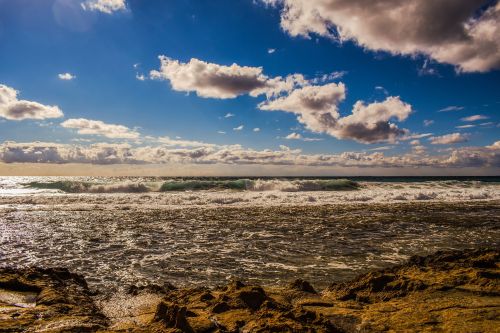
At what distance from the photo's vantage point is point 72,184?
47781mm

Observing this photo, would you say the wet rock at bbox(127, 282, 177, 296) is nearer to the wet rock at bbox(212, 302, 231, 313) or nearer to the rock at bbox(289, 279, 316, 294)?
the wet rock at bbox(212, 302, 231, 313)

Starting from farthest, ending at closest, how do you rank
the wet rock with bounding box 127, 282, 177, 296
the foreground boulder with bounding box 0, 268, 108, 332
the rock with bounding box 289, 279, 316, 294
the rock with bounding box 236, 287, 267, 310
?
the wet rock with bounding box 127, 282, 177, 296
the rock with bounding box 289, 279, 316, 294
the rock with bounding box 236, 287, 267, 310
the foreground boulder with bounding box 0, 268, 108, 332

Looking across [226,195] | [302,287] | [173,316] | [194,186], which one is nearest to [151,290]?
[173,316]

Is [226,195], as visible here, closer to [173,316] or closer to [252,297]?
[252,297]

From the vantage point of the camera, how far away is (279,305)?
449 centimetres

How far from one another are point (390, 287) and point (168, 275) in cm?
507

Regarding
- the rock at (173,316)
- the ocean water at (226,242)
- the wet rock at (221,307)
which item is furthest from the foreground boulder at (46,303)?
the wet rock at (221,307)

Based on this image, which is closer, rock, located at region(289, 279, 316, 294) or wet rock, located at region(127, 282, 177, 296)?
rock, located at region(289, 279, 316, 294)

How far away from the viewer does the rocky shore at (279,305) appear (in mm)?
3914

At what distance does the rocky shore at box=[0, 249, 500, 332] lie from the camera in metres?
3.91

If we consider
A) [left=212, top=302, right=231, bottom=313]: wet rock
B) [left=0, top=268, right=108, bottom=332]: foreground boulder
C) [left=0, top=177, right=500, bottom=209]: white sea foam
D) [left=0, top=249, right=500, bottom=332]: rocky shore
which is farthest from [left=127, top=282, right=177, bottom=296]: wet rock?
[left=0, top=177, right=500, bottom=209]: white sea foam

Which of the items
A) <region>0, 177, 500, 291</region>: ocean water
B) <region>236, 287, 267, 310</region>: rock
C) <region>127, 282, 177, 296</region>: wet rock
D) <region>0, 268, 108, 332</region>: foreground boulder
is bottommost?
<region>0, 177, 500, 291</region>: ocean water

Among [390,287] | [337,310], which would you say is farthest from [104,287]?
[390,287]

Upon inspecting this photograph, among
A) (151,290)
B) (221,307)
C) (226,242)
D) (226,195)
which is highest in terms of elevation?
(221,307)
